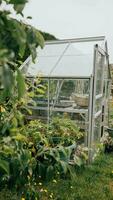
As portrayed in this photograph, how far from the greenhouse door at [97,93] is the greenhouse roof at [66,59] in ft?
0.67

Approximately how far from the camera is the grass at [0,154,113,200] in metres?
4.45

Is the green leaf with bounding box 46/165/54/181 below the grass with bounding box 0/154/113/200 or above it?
above

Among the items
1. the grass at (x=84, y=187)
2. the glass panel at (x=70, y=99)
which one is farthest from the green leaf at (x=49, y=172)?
the glass panel at (x=70, y=99)

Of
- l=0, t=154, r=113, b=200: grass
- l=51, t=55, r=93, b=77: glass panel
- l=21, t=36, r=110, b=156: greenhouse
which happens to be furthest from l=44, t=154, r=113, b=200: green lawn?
l=51, t=55, r=93, b=77: glass panel

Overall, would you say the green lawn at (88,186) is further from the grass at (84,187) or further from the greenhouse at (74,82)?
the greenhouse at (74,82)

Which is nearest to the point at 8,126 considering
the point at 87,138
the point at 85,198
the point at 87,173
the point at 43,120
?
the point at 85,198

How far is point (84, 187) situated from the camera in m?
4.89

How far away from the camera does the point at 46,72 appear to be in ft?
22.4

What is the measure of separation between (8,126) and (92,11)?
8637 mm

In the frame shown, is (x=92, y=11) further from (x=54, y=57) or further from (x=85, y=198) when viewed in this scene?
(x=85, y=198)

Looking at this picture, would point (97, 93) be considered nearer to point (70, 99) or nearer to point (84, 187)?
point (70, 99)

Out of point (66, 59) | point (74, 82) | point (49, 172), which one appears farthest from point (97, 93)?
point (49, 172)

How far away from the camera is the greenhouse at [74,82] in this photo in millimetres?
6074

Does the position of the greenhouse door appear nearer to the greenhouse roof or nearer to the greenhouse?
the greenhouse
